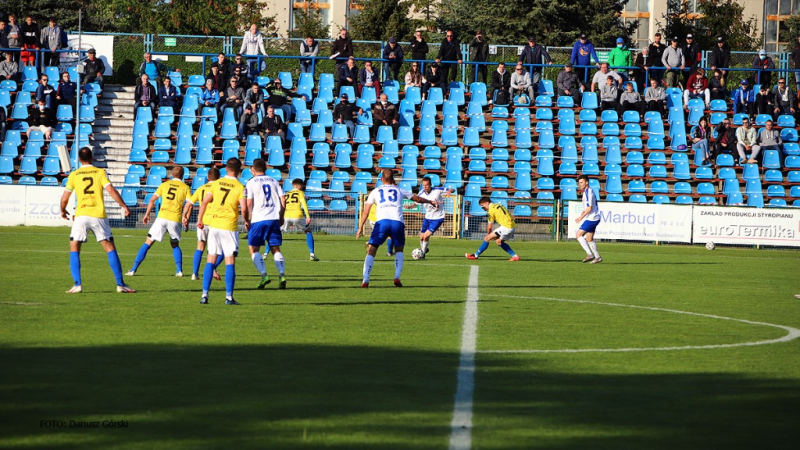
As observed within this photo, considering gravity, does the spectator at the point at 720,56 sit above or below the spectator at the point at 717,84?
above

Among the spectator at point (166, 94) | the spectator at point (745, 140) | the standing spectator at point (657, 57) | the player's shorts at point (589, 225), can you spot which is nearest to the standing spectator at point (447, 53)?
the standing spectator at point (657, 57)

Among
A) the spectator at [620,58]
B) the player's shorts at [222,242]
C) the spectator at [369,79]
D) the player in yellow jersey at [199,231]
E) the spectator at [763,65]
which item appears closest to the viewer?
the player's shorts at [222,242]

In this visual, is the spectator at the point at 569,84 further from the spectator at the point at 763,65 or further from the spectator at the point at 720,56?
the spectator at the point at 763,65

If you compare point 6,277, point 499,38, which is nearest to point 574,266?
point 6,277

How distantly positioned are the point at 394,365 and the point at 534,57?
31152 mm

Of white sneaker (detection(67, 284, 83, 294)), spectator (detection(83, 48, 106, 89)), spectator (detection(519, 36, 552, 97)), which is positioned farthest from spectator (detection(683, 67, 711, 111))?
white sneaker (detection(67, 284, 83, 294))

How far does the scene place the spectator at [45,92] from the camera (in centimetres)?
3591

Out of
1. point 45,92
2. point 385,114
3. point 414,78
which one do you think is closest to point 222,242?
point 385,114

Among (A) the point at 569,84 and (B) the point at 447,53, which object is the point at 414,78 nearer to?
(B) the point at 447,53

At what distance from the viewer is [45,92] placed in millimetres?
35938

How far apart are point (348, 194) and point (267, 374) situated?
76.8 ft

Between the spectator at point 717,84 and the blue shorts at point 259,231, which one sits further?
the spectator at point 717,84

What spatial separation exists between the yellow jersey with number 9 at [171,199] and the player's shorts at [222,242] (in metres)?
→ 4.36

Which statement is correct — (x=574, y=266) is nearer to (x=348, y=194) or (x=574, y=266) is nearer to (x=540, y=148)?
(x=348, y=194)
